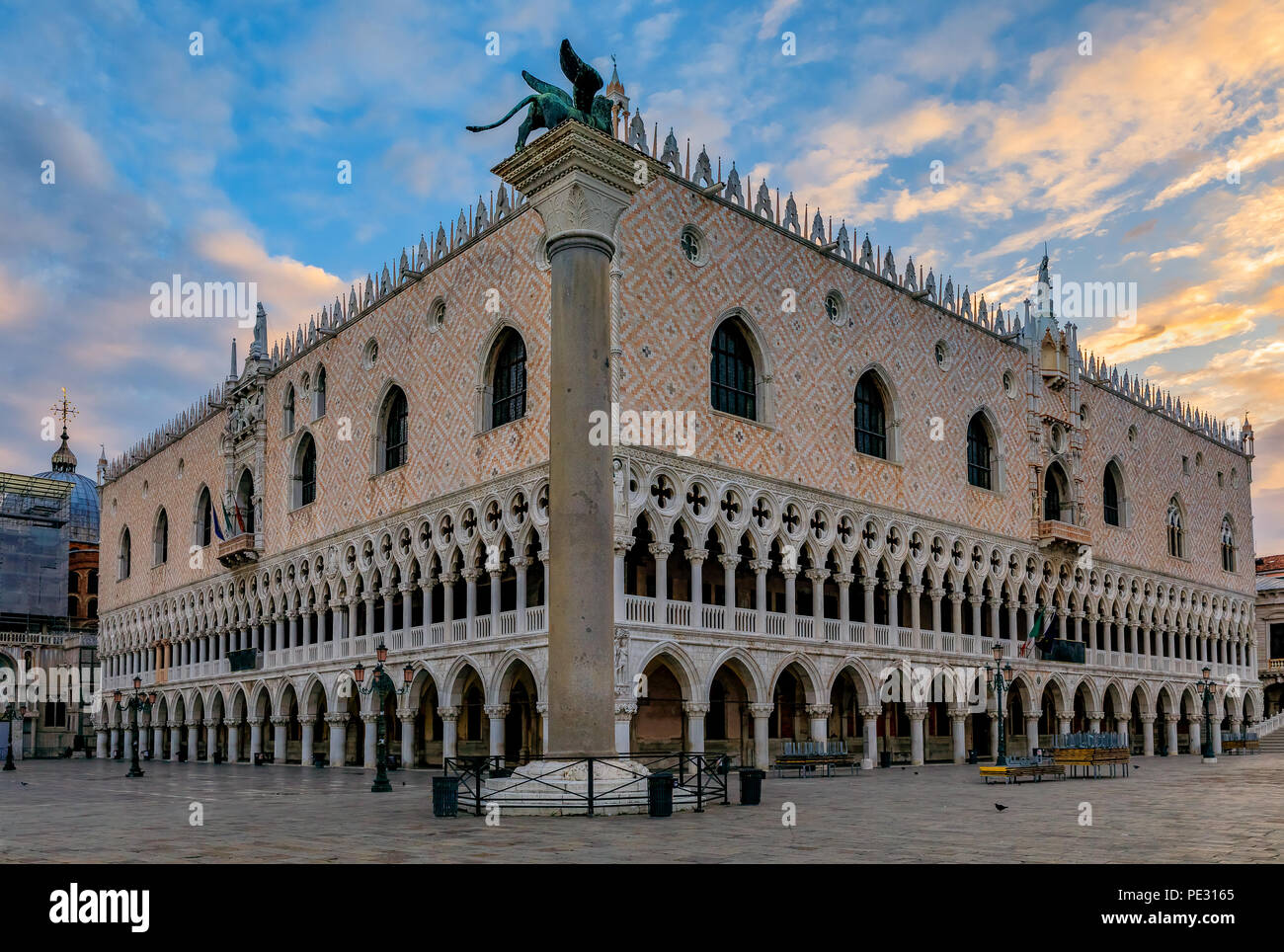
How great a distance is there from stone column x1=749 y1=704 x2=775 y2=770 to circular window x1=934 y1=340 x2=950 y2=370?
12.9 metres

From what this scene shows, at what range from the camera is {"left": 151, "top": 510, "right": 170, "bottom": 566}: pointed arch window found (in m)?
48.8

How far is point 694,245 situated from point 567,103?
1150 centimetres

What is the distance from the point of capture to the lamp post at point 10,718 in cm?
3904

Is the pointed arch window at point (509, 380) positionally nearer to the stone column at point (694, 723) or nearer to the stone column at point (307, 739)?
the stone column at point (694, 723)

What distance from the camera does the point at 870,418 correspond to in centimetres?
3281

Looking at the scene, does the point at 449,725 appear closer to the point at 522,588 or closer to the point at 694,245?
the point at 522,588

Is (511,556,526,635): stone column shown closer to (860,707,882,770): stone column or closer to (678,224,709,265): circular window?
(678,224,709,265): circular window

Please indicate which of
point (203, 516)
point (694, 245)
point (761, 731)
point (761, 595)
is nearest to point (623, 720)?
point (761, 731)

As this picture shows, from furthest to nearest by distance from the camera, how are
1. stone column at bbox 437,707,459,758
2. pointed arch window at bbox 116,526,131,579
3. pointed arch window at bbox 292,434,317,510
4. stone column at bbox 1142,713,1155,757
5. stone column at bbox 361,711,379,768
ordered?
pointed arch window at bbox 116,526,131,579
stone column at bbox 1142,713,1155,757
pointed arch window at bbox 292,434,317,510
stone column at bbox 361,711,379,768
stone column at bbox 437,707,459,758

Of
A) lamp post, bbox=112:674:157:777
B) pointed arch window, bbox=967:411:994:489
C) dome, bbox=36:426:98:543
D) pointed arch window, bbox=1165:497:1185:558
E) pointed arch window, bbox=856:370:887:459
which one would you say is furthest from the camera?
dome, bbox=36:426:98:543

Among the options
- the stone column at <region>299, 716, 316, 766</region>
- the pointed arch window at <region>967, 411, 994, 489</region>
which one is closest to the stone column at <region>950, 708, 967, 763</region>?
the pointed arch window at <region>967, 411, 994, 489</region>

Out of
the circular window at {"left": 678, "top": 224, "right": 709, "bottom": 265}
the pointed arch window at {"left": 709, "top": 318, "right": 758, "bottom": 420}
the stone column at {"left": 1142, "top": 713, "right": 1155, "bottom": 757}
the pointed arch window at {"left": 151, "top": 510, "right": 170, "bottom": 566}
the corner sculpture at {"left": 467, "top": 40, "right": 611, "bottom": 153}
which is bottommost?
the stone column at {"left": 1142, "top": 713, "right": 1155, "bottom": 757}

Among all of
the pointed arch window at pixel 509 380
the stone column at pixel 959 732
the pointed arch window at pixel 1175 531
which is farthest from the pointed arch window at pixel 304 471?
the pointed arch window at pixel 1175 531
